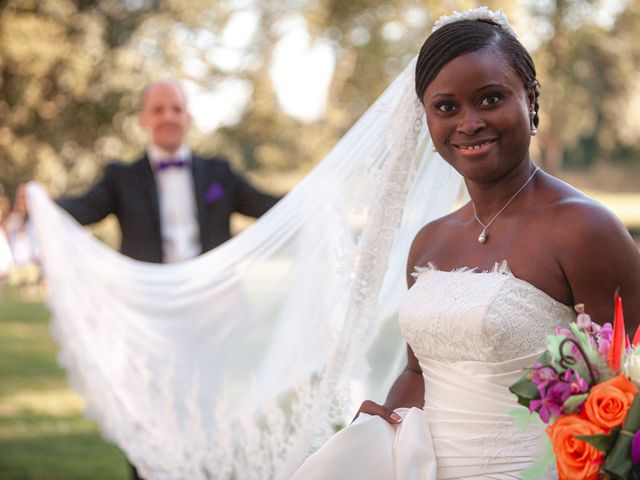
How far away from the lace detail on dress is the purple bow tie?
3.60m

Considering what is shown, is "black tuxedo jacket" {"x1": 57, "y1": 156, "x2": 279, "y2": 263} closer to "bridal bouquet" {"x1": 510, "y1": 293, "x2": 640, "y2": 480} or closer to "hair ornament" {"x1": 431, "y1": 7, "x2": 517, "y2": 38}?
"hair ornament" {"x1": 431, "y1": 7, "x2": 517, "y2": 38}

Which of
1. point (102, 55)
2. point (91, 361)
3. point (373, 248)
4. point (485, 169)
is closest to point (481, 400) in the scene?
point (485, 169)

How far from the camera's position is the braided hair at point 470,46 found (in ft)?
8.30

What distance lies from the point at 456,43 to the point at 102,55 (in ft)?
52.4

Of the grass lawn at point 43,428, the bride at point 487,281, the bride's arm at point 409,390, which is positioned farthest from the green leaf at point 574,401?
the grass lawn at point 43,428

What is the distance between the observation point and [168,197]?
6.02 meters

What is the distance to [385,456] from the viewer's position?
8.47 ft

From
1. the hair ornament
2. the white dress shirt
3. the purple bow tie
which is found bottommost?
the white dress shirt

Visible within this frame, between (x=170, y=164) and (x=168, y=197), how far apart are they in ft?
0.71

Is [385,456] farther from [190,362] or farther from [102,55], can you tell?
[102,55]

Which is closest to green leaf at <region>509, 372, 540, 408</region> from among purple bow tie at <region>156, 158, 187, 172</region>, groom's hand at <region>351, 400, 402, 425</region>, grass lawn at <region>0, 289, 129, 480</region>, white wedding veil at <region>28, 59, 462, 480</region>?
groom's hand at <region>351, 400, 402, 425</region>

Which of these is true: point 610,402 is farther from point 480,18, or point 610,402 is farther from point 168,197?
point 168,197

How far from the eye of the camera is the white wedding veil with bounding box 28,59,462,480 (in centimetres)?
338

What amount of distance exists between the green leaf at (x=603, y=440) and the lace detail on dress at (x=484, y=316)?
60 cm
